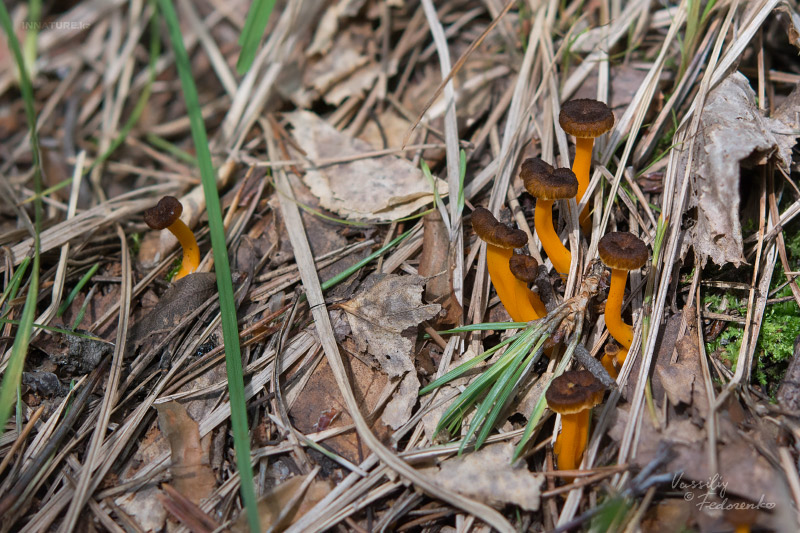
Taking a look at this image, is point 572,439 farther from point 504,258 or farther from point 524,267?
point 504,258

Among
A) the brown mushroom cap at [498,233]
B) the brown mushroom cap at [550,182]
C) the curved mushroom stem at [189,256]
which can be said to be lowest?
the curved mushroom stem at [189,256]

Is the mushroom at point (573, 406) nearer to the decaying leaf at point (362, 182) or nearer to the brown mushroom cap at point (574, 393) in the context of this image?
the brown mushroom cap at point (574, 393)

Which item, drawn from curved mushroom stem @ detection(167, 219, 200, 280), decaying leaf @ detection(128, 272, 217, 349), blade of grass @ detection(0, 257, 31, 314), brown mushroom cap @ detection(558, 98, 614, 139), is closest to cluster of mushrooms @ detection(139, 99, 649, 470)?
brown mushroom cap @ detection(558, 98, 614, 139)

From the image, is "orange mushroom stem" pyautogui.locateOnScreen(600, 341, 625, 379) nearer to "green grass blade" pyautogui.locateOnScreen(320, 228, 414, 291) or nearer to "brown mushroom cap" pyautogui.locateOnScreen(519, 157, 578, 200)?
"brown mushroom cap" pyautogui.locateOnScreen(519, 157, 578, 200)

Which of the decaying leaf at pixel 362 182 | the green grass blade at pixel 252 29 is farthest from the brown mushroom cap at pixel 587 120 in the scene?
the green grass blade at pixel 252 29

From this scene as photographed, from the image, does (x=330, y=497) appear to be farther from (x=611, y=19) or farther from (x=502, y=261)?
(x=611, y=19)

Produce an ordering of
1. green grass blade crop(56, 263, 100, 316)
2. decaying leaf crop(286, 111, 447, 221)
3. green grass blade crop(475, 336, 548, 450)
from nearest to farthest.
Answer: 1. green grass blade crop(475, 336, 548, 450)
2. green grass blade crop(56, 263, 100, 316)
3. decaying leaf crop(286, 111, 447, 221)
